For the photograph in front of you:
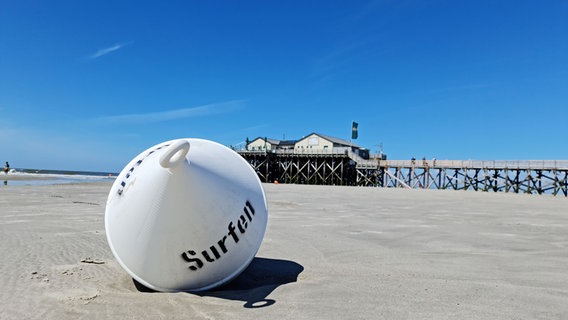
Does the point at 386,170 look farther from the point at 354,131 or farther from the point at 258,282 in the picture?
the point at 258,282

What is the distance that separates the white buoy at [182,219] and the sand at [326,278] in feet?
1.02

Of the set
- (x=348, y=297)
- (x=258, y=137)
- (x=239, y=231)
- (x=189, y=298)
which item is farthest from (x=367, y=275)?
(x=258, y=137)

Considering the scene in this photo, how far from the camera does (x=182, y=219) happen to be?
315 cm

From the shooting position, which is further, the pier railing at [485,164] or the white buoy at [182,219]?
the pier railing at [485,164]

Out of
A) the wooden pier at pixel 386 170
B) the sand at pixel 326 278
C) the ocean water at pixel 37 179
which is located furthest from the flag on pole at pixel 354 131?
the sand at pixel 326 278

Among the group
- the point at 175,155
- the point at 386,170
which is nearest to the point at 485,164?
the point at 386,170

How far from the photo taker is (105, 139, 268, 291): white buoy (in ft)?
10.4

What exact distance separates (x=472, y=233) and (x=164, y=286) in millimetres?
7164

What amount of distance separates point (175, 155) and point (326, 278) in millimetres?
2465

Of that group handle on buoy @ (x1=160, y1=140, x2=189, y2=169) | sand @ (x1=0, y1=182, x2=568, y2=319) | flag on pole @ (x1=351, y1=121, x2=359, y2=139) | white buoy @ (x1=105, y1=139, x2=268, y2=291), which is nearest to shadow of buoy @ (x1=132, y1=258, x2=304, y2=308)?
sand @ (x1=0, y1=182, x2=568, y2=319)

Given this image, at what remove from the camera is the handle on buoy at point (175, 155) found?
3117mm

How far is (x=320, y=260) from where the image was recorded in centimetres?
536

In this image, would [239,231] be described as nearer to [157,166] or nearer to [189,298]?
[189,298]

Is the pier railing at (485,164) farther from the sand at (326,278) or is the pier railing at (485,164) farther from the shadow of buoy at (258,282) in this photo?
the shadow of buoy at (258,282)
